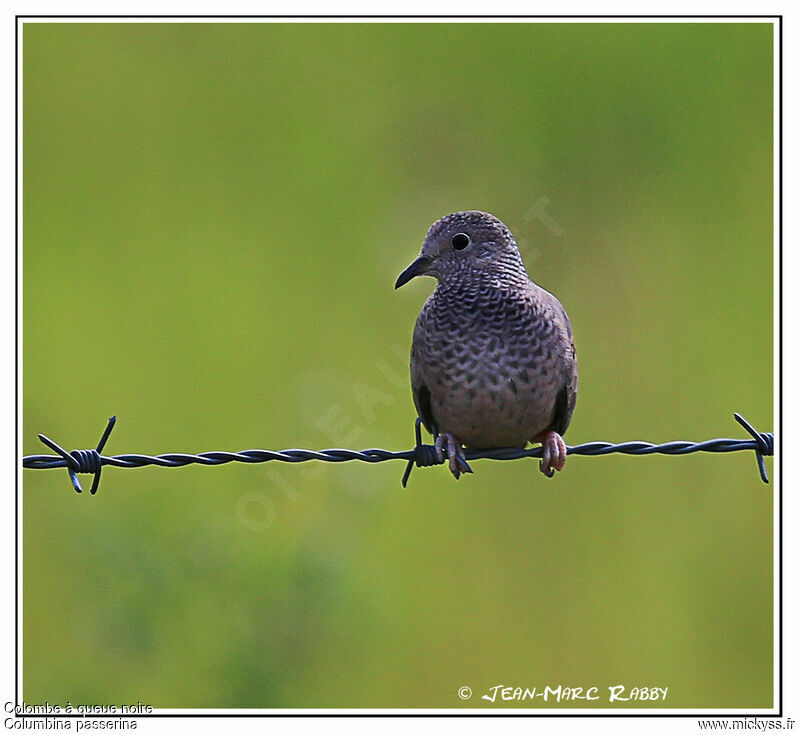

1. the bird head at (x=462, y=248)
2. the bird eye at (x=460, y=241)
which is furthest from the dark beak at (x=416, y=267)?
the bird eye at (x=460, y=241)

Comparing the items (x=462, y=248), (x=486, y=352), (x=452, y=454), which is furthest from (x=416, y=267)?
(x=452, y=454)

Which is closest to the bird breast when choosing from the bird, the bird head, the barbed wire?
the bird

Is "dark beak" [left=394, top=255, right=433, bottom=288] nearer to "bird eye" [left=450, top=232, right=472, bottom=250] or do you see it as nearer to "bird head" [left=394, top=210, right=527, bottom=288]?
"bird head" [left=394, top=210, right=527, bottom=288]

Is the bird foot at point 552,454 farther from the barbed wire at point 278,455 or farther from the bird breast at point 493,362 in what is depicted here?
the barbed wire at point 278,455

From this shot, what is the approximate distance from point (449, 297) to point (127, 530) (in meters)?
2.73

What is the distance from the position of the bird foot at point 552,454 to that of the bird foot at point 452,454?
0.37 meters

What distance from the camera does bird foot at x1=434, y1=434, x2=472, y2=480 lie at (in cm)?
456

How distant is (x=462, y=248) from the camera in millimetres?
4910

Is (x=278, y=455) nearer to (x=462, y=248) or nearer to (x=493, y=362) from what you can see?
(x=493, y=362)

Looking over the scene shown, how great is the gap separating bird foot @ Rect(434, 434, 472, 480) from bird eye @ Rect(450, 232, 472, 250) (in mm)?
938

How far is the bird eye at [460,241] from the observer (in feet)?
16.1

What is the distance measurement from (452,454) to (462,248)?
3.40 feet

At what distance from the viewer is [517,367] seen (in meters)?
4.51
